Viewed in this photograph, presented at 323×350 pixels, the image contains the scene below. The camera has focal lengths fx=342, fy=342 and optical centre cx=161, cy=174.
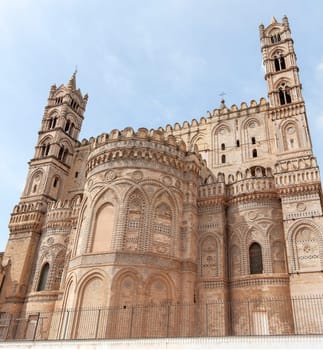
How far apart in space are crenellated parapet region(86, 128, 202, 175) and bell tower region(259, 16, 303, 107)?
8.43 m

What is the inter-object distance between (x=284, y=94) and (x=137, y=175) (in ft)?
44.1

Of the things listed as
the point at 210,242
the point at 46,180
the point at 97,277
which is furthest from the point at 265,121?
the point at 46,180

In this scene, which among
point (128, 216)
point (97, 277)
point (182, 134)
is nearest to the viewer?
point (97, 277)

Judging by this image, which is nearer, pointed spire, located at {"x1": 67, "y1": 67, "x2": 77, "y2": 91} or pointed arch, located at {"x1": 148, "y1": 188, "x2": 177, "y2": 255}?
Result: pointed arch, located at {"x1": 148, "y1": 188, "x2": 177, "y2": 255}

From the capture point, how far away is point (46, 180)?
31.0 metres

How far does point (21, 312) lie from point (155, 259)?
43.0 ft

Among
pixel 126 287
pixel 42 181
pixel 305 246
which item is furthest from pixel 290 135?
pixel 42 181

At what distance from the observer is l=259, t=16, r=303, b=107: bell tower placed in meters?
26.0

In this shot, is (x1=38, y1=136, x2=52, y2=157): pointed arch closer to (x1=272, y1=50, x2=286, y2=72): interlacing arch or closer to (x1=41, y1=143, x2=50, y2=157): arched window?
(x1=41, y1=143, x2=50, y2=157): arched window

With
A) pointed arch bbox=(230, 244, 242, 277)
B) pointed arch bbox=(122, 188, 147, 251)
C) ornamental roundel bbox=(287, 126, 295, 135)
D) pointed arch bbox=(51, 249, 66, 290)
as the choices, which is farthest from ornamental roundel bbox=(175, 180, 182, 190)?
pointed arch bbox=(51, 249, 66, 290)

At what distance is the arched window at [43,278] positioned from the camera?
25906 millimetres

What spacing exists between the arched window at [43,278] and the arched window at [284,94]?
2217 centimetres

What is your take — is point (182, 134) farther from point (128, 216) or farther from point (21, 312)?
point (21, 312)

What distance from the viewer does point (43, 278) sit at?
2628 centimetres
